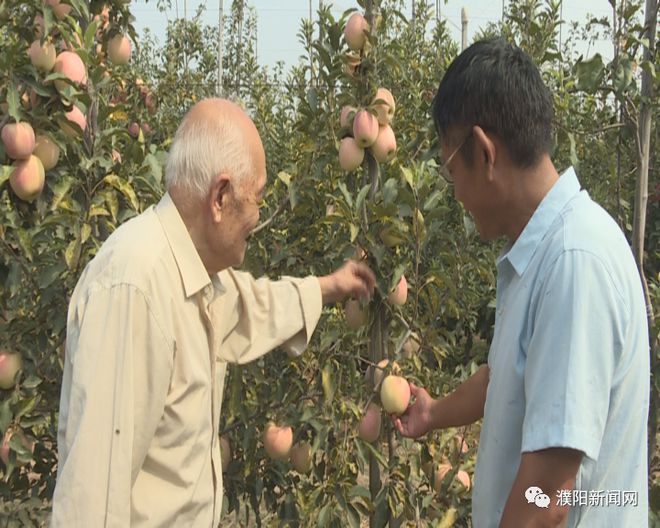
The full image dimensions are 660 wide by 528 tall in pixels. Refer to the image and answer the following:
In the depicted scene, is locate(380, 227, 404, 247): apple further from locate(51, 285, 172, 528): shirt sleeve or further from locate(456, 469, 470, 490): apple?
locate(51, 285, 172, 528): shirt sleeve

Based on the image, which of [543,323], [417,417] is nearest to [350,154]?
[417,417]

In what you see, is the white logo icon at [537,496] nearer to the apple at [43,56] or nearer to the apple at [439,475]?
the apple at [439,475]

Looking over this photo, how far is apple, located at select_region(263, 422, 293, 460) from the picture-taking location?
7.52ft

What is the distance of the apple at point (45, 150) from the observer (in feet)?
7.23

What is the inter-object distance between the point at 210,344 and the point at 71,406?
325 millimetres

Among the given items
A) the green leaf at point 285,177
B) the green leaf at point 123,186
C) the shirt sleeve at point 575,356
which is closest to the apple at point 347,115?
the green leaf at point 285,177

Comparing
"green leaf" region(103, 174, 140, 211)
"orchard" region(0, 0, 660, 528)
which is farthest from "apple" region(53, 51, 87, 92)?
"green leaf" region(103, 174, 140, 211)

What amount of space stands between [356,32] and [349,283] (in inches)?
27.0

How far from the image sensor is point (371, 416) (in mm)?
2172

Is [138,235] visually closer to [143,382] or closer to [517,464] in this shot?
[143,382]

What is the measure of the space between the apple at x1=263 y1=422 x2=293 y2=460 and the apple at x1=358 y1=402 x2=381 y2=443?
25cm

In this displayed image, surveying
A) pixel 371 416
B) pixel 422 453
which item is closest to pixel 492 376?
pixel 371 416

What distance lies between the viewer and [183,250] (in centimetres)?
139

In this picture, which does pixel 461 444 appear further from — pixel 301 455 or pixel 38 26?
pixel 38 26
